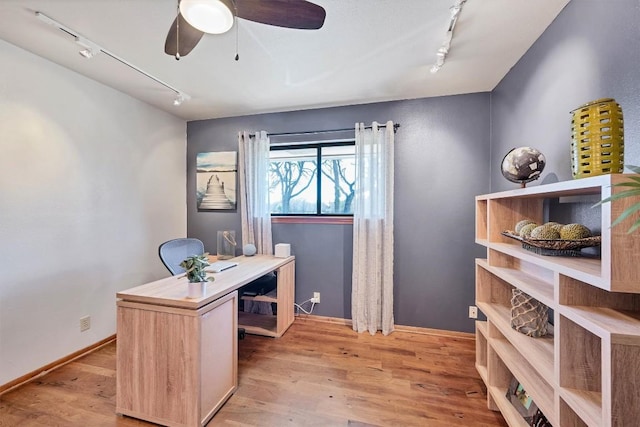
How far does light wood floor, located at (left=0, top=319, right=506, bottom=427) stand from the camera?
1.63 m

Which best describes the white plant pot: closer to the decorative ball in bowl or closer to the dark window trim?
the dark window trim

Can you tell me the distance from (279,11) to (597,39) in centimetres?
155

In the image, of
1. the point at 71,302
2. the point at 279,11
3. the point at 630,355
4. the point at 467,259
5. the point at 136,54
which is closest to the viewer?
the point at 630,355

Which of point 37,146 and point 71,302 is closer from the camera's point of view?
point 37,146

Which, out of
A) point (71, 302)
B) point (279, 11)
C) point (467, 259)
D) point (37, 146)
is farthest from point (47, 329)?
point (467, 259)

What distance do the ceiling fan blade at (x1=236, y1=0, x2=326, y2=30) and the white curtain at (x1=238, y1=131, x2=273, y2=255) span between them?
1.85 metres

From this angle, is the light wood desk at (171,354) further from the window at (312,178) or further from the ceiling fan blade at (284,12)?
the window at (312,178)

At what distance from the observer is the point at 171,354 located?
150cm

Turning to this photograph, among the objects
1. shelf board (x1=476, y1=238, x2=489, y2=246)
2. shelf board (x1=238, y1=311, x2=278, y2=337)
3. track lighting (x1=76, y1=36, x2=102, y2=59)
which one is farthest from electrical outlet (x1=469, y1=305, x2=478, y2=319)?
track lighting (x1=76, y1=36, x2=102, y2=59)

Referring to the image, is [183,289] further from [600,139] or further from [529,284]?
[600,139]

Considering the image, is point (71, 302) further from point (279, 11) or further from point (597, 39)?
point (597, 39)

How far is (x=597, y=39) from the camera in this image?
1.29 m

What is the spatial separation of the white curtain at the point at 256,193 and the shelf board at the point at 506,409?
2.32 m

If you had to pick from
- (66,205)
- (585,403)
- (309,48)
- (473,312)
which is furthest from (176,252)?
(473,312)
